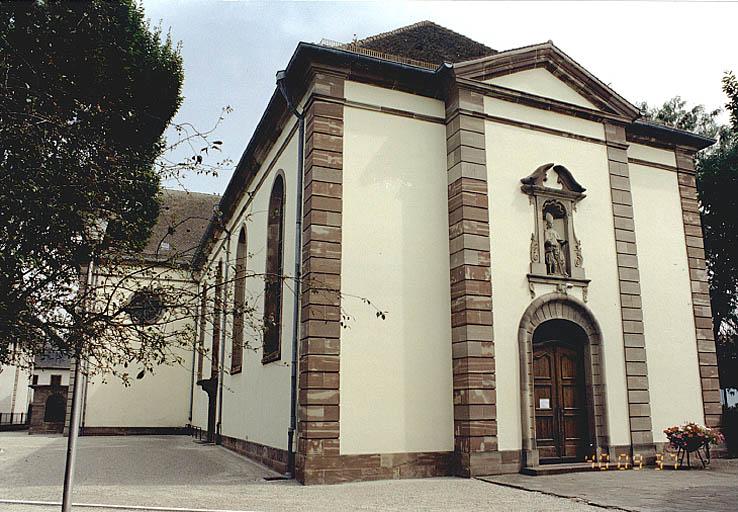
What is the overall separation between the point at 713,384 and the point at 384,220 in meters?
7.76

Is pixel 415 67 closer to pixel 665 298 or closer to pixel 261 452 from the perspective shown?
pixel 665 298

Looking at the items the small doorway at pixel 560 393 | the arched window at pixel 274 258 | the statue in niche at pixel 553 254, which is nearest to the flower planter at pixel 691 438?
the small doorway at pixel 560 393

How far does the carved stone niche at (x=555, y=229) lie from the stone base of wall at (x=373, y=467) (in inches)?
139

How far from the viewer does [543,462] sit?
1177 cm

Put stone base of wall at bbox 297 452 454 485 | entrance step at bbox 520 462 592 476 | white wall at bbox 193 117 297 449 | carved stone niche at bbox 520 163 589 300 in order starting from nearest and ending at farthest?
stone base of wall at bbox 297 452 454 485 → entrance step at bbox 520 462 592 476 → white wall at bbox 193 117 297 449 → carved stone niche at bbox 520 163 589 300

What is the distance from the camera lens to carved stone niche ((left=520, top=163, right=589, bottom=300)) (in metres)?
12.4

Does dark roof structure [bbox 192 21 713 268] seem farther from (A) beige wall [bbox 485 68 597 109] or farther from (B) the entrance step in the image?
(B) the entrance step

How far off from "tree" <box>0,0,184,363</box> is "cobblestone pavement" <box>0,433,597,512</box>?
416cm

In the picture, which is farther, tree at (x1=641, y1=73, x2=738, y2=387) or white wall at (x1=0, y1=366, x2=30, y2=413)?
white wall at (x1=0, y1=366, x2=30, y2=413)

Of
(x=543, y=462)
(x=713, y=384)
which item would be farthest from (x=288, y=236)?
(x=713, y=384)

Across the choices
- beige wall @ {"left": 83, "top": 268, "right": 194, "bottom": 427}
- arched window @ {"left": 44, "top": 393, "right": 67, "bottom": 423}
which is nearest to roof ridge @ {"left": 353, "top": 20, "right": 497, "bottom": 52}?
beige wall @ {"left": 83, "top": 268, "right": 194, "bottom": 427}

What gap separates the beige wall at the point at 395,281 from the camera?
1095 centimetres

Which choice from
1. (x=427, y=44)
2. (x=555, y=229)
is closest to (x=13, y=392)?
(x=427, y=44)

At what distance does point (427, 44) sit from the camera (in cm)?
1471
